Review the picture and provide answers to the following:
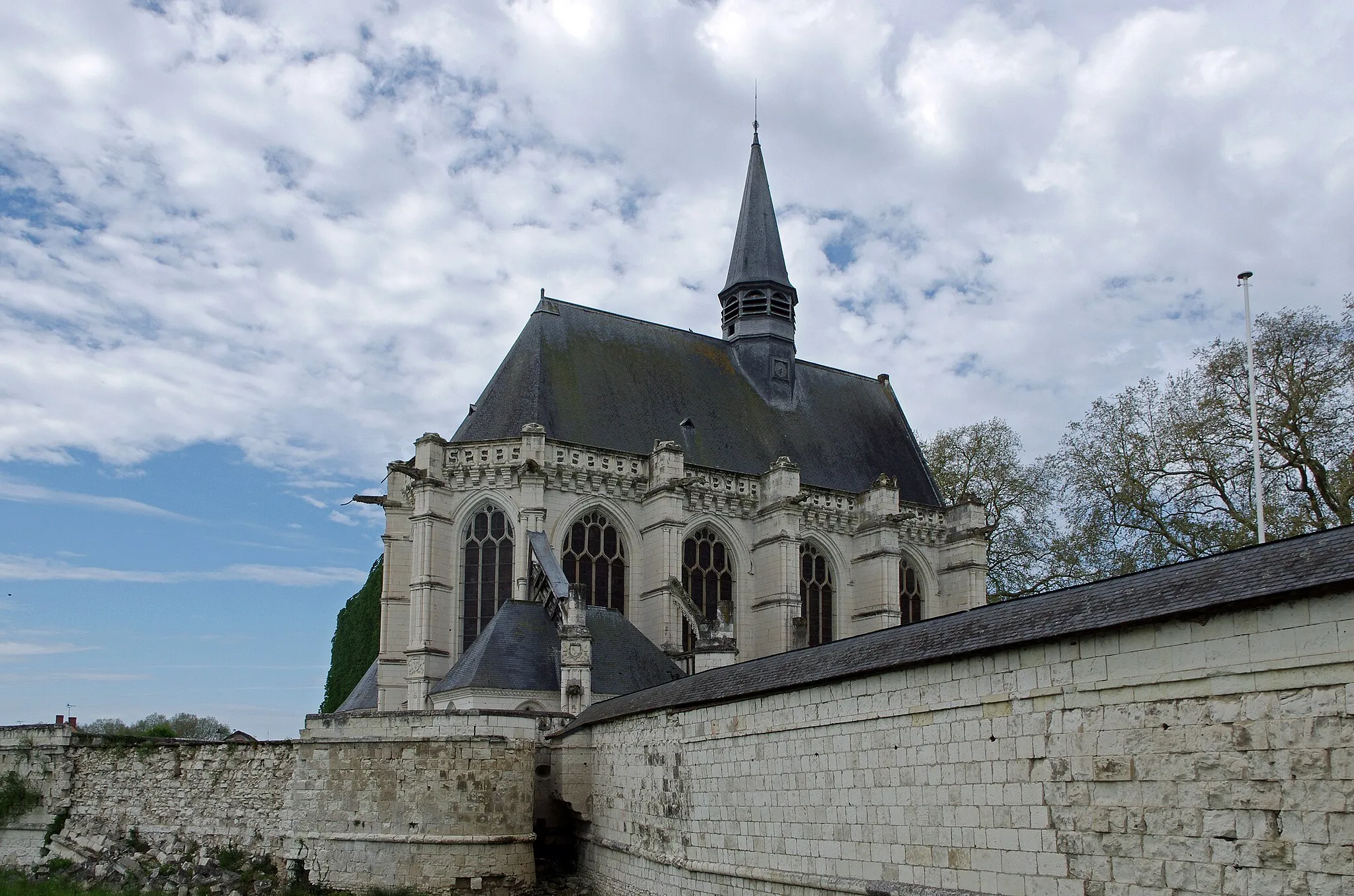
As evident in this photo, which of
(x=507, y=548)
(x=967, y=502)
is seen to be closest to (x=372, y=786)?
(x=507, y=548)

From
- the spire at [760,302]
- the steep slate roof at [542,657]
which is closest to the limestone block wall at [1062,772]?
the steep slate roof at [542,657]

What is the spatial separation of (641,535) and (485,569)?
3630mm

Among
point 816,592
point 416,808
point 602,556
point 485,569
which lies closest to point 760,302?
point 816,592

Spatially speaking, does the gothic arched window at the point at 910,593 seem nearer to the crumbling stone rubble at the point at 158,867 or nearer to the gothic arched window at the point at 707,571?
the gothic arched window at the point at 707,571

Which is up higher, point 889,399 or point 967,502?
point 889,399

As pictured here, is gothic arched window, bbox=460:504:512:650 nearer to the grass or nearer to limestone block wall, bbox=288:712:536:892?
limestone block wall, bbox=288:712:536:892

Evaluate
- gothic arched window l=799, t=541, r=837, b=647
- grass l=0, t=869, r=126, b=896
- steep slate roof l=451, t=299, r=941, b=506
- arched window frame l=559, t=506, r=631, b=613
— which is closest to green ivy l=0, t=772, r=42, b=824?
grass l=0, t=869, r=126, b=896

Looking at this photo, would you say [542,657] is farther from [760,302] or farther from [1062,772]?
[760,302]

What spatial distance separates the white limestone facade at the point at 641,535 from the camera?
25.2m

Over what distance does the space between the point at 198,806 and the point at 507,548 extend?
8.59m

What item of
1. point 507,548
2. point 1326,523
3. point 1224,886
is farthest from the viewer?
point 507,548

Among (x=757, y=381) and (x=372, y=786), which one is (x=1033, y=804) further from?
(x=757, y=381)

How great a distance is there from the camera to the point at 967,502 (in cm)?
3212

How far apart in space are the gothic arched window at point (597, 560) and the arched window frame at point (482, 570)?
1.36 m
